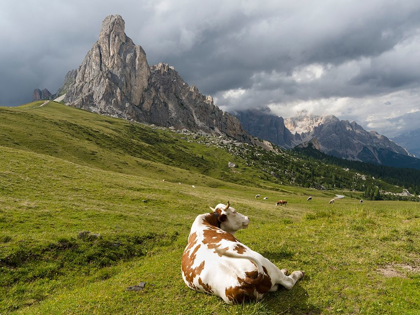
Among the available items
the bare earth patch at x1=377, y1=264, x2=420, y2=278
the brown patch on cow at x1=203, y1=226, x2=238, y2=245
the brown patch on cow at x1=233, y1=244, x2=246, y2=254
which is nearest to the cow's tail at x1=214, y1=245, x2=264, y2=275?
the brown patch on cow at x1=233, y1=244, x2=246, y2=254

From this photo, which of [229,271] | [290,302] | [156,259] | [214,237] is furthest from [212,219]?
[290,302]

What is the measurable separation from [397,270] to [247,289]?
21.4 feet

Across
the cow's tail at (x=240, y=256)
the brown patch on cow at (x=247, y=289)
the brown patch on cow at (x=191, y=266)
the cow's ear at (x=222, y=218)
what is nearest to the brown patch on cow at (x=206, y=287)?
the brown patch on cow at (x=191, y=266)

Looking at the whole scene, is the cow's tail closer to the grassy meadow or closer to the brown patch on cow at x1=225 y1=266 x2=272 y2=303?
the brown patch on cow at x1=225 y1=266 x2=272 y2=303

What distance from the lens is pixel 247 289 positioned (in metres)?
7.04

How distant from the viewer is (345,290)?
771 cm

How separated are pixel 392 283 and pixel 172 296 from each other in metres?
7.78

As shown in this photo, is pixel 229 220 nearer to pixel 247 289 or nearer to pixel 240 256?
pixel 240 256

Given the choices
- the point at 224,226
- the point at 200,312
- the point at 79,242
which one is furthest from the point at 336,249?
the point at 79,242

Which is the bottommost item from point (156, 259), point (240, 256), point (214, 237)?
point (156, 259)

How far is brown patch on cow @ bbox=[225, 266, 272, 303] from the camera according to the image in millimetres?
7031

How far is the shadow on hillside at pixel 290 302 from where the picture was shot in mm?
6939

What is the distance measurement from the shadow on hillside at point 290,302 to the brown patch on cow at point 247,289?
49cm

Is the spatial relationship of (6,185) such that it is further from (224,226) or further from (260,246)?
(260,246)
